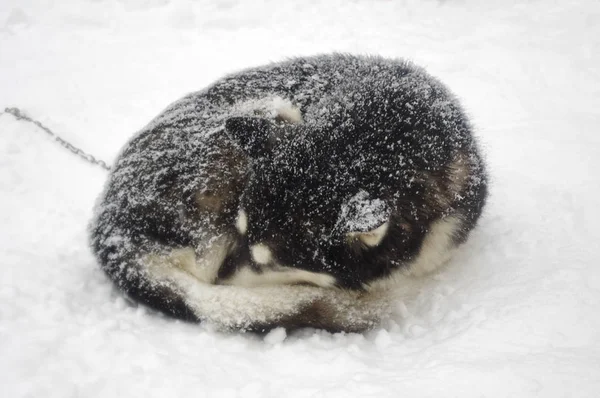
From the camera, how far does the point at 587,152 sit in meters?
3.34

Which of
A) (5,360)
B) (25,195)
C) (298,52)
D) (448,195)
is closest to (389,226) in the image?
(448,195)

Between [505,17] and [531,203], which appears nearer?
[531,203]

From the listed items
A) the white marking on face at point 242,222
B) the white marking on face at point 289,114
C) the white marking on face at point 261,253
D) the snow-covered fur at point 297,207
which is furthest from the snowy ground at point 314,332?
the white marking on face at point 289,114

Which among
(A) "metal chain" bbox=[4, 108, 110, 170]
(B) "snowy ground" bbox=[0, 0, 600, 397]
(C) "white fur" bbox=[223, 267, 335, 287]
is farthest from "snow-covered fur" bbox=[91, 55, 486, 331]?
(A) "metal chain" bbox=[4, 108, 110, 170]

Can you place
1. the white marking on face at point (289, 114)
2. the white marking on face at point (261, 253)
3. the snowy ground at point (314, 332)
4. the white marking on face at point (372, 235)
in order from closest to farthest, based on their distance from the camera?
the snowy ground at point (314, 332) < the white marking on face at point (372, 235) < the white marking on face at point (261, 253) < the white marking on face at point (289, 114)

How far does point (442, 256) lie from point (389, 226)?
540 millimetres

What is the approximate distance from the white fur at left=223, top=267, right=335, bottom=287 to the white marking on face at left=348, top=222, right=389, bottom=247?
289 mm

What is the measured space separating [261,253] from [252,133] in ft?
2.25

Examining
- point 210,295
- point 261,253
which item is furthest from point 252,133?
point 210,295

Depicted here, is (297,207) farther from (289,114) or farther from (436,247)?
(436,247)

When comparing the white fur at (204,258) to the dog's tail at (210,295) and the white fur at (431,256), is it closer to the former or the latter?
the dog's tail at (210,295)

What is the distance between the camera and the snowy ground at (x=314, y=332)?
5.90ft

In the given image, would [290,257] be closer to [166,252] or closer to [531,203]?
[166,252]

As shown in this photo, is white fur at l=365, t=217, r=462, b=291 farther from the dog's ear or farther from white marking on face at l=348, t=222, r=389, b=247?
the dog's ear
